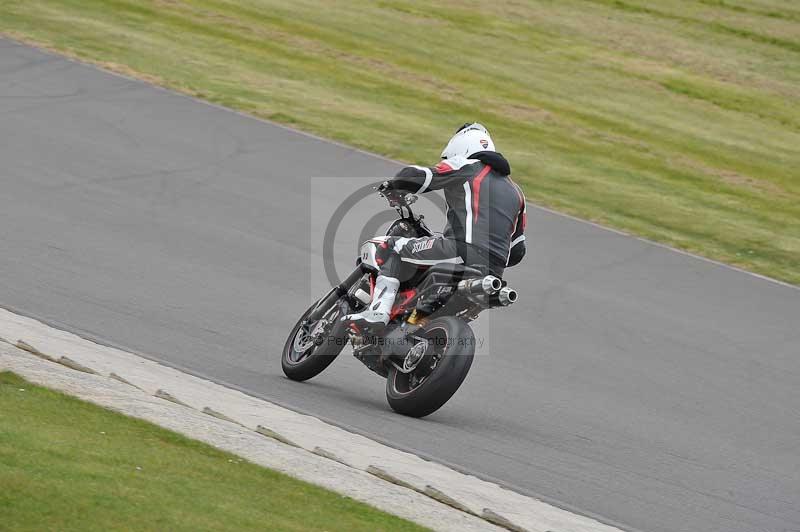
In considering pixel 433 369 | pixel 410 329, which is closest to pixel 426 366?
pixel 433 369

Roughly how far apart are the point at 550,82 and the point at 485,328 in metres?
12.9

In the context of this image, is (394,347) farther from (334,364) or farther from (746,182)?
(746,182)

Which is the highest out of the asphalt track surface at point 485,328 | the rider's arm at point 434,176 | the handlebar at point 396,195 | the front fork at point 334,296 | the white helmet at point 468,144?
the white helmet at point 468,144

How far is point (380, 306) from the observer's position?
8.69 meters

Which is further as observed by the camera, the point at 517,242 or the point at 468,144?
the point at 517,242

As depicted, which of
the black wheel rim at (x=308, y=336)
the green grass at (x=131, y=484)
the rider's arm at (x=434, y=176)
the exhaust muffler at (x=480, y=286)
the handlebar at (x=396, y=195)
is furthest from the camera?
the black wheel rim at (x=308, y=336)

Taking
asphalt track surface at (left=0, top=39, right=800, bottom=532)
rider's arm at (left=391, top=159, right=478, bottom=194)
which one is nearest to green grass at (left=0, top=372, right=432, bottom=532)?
asphalt track surface at (left=0, top=39, right=800, bottom=532)

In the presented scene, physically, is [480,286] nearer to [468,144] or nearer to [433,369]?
[433,369]

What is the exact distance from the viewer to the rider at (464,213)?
8523 millimetres

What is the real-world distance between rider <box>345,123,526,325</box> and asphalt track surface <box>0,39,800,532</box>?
1.00m

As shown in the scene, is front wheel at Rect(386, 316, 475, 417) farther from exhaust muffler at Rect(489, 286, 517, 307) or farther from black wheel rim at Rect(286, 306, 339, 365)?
black wheel rim at Rect(286, 306, 339, 365)

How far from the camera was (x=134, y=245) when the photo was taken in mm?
12258

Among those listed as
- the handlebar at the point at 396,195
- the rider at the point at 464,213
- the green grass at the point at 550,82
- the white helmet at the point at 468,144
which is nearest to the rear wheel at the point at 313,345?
the rider at the point at 464,213

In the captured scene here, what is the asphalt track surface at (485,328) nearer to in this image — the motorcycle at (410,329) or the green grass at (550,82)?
the motorcycle at (410,329)
